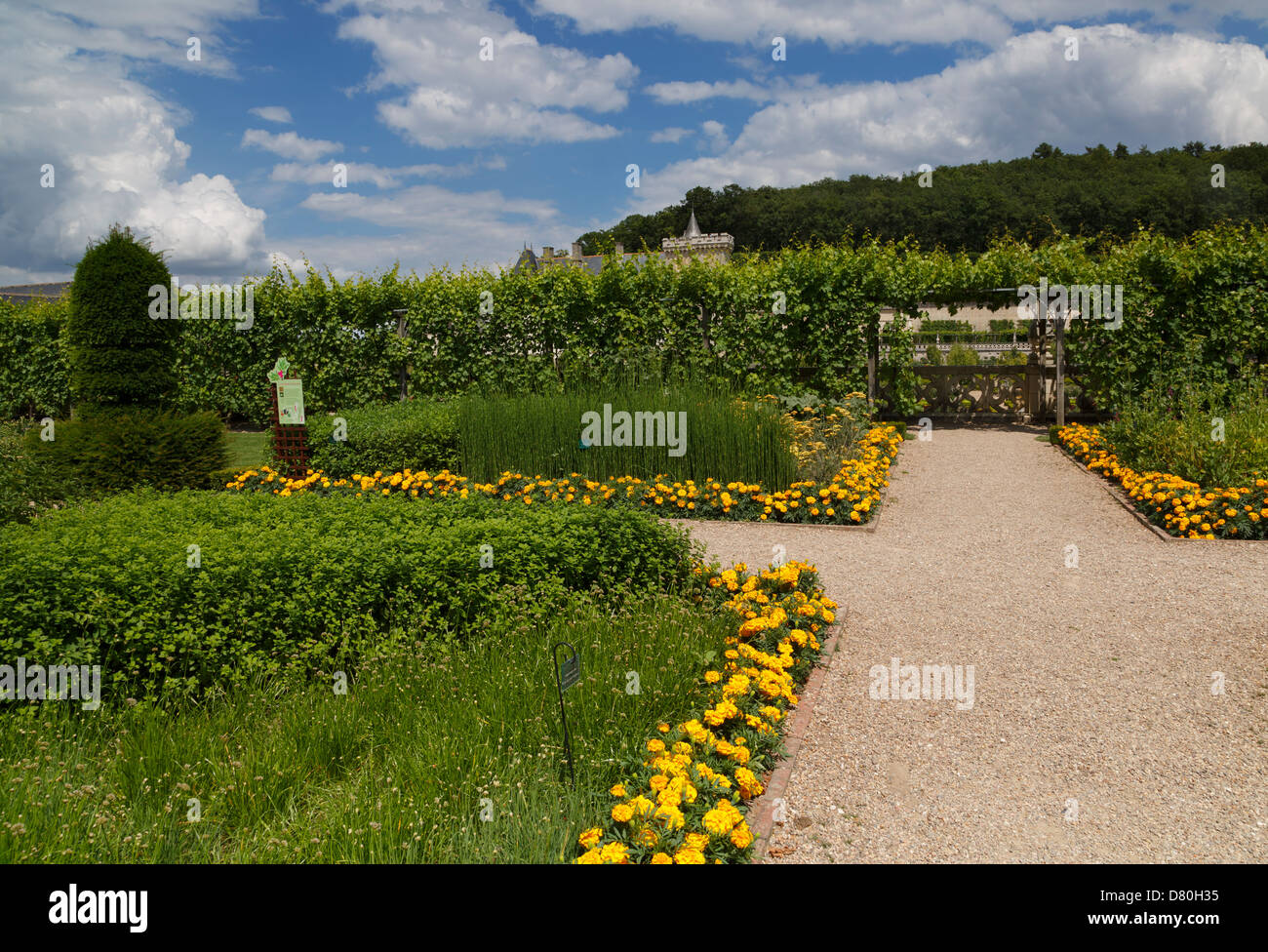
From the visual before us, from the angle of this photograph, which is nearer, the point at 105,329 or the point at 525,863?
the point at 525,863

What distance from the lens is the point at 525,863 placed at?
8.46 feet

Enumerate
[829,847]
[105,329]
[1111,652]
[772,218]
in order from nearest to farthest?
[829,847], [1111,652], [105,329], [772,218]

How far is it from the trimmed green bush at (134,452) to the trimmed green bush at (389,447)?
4.03 ft

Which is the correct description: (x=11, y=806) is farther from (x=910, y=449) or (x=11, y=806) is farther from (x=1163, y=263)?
(x=1163, y=263)

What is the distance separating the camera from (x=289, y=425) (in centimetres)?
982

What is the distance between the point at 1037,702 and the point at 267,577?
13.2ft

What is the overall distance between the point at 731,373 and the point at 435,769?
10412 mm

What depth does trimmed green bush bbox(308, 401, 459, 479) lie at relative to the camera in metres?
9.60

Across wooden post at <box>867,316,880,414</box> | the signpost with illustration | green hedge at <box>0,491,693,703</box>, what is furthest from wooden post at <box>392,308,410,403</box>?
green hedge at <box>0,491,693,703</box>

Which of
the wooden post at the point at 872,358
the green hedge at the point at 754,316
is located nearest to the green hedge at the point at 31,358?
the green hedge at the point at 754,316

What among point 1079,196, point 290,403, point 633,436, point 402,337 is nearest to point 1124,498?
point 633,436

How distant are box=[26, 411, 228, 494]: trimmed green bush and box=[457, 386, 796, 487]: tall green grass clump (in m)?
3.07

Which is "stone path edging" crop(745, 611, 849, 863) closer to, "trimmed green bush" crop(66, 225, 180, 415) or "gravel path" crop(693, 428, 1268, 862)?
"gravel path" crop(693, 428, 1268, 862)
